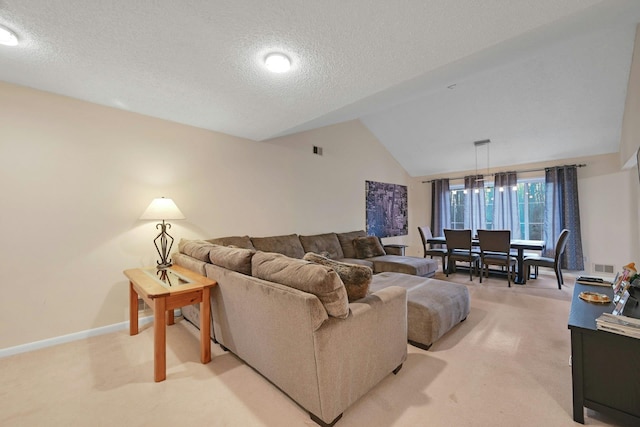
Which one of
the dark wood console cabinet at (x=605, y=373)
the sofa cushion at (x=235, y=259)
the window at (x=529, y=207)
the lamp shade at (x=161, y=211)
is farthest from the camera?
the window at (x=529, y=207)

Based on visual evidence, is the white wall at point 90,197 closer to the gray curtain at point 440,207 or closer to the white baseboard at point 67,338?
the white baseboard at point 67,338

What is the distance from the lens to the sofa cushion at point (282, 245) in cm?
373

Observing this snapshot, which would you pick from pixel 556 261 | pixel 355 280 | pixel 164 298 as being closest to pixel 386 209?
pixel 556 261

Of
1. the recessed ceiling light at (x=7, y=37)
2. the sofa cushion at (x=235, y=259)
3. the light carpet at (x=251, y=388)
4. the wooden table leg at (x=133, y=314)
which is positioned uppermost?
the recessed ceiling light at (x=7, y=37)

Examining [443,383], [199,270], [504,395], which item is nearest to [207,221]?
[199,270]

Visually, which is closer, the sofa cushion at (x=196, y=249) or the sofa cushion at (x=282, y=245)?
the sofa cushion at (x=196, y=249)

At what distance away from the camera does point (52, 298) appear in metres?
2.45

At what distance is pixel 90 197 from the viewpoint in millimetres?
2629

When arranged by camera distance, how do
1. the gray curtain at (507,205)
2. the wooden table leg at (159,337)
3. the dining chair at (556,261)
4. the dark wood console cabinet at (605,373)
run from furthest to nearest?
the gray curtain at (507,205)
the dining chair at (556,261)
the wooden table leg at (159,337)
the dark wood console cabinet at (605,373)

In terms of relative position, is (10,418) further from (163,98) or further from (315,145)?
(315,145)

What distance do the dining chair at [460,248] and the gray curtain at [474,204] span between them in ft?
4.34

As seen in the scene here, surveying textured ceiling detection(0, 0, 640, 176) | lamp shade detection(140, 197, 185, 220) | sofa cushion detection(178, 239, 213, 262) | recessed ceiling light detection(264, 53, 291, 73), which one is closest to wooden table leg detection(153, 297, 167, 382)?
sofa cushion detection(178, 239, 213, 262)

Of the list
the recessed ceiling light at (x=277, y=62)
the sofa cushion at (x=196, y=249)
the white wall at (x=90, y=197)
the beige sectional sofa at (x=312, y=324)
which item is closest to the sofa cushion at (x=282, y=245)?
the white wall at (x=90, y=197)

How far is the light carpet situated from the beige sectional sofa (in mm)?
129
